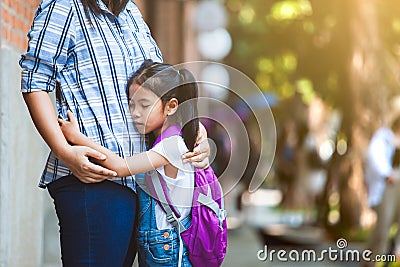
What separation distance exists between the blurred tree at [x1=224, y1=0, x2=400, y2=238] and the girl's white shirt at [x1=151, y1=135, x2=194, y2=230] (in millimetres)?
9680

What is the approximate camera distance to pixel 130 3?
3.15m

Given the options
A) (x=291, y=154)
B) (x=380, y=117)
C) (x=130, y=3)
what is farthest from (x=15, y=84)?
(x=291, y=154)

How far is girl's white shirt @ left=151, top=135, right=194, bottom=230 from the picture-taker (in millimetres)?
3014

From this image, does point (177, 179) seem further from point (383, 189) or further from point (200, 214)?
point (383, 189)

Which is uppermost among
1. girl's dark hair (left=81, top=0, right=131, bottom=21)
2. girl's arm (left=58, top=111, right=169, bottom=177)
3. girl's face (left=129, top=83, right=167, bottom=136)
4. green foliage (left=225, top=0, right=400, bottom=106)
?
green foliage (left=225, top=0, right=400, bottom=106)

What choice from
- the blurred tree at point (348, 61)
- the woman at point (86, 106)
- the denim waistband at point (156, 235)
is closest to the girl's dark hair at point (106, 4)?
the woman at point (86, 106)

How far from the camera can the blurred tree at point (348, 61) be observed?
13227mm

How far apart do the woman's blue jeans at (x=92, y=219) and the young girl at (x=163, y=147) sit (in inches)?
3.5

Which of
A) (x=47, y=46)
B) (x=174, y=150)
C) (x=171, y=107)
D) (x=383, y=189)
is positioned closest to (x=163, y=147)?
(x=174, y=150)

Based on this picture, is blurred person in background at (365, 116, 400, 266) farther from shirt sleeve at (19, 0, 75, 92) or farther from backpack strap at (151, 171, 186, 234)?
shirt sleeve at (19, 0, 75, 92)

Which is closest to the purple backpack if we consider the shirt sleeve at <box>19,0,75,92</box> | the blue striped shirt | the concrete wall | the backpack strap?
the backpack strap

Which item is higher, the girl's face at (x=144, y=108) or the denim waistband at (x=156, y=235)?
the girl's face at (x=144, y=108)

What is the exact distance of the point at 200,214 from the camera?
3.09 meters

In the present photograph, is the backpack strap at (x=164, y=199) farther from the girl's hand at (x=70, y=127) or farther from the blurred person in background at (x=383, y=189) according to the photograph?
the blurred person in background at (x=383, y=189)
